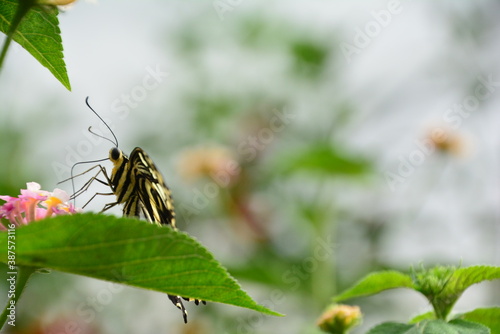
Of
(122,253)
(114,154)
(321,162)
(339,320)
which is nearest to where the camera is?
(122,253)

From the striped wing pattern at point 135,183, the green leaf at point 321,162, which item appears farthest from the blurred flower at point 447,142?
the striped wing pattern at point 135,183

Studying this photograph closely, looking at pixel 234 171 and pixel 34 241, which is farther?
pixel 234 171

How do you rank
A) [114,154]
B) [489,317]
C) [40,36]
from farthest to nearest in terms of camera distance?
1. [114,154]
2. [489,317]
3. [40,36]

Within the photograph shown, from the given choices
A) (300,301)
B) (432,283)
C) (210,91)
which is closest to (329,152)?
(300,301)

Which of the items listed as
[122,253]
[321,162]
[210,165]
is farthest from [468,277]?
[210,165]

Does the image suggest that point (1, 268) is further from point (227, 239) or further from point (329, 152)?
point (329, 152)

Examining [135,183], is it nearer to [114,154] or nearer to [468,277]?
[114,154]

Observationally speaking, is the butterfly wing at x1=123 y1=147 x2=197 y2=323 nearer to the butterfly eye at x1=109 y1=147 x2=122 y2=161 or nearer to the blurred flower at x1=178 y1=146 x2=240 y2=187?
the butterfly eye at x1=109 y1=147 x2=122 y2=161
